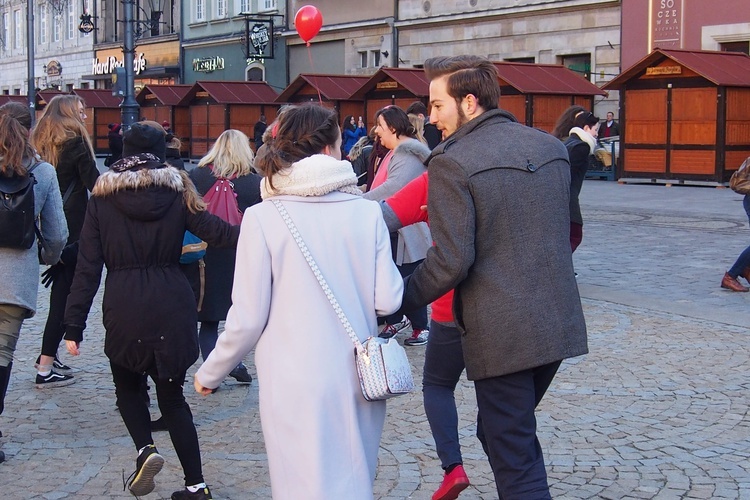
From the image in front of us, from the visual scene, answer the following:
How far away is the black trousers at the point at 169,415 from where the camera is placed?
Answer: 14.7ft

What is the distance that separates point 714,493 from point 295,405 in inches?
88.4

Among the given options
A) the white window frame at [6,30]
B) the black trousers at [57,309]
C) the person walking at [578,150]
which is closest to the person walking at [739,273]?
the person walking at [578,150]

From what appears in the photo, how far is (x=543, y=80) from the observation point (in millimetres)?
26156

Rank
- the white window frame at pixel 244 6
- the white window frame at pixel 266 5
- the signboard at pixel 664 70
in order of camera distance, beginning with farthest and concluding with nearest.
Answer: the white window frame at pixel 244 6, the white window frame at pixel 266 5, the signboard at pixel 664 70

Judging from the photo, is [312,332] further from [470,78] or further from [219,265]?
[219,265]

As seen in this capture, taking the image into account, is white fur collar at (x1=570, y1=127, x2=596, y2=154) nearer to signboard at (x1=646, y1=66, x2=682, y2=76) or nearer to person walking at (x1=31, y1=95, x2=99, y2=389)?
person walking at (x1=31, y1=95, x2=99, y2=389)

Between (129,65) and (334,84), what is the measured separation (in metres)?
11.8

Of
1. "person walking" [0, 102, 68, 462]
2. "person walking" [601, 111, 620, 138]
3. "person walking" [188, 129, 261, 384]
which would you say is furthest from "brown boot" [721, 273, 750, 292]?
→ "person walking" [601, 111, 620, 138]

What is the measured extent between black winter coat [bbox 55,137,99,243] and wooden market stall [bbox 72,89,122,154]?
37478 millimetres

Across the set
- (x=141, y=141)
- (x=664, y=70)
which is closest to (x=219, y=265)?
(x=141, y=141)

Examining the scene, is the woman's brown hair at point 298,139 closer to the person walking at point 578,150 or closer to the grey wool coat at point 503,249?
the grey wool coat at point 503,249

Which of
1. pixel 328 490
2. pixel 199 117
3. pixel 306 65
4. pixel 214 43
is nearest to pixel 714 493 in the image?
pixel 328 490

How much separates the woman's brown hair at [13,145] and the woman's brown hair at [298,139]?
6.96 ft

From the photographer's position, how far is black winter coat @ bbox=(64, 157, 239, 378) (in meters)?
4.46
